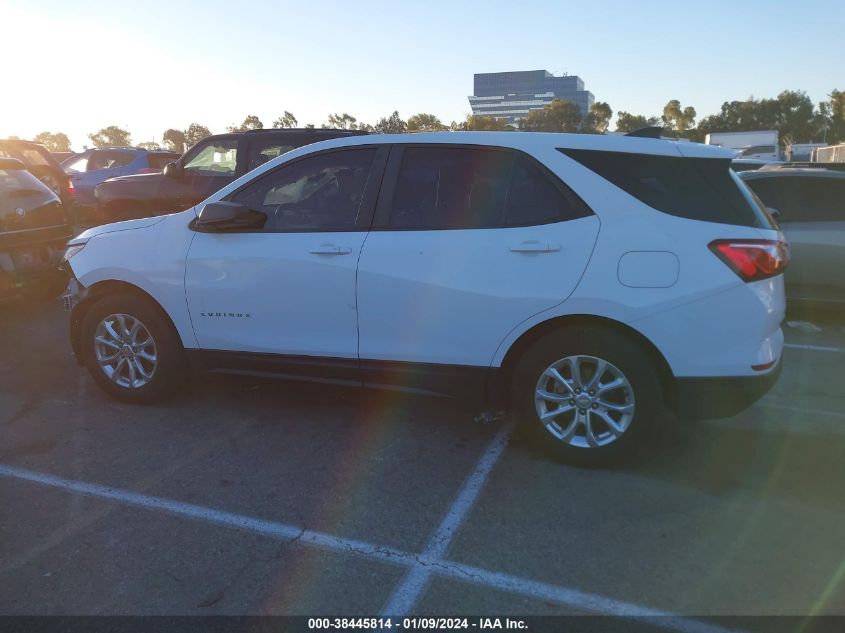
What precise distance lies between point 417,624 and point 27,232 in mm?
6403

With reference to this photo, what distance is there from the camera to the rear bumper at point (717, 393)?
138 inches

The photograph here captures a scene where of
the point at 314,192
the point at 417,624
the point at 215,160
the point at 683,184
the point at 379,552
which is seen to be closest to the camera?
the point at 417,624

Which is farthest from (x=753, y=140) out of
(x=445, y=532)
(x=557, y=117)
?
(x=445, y=532)

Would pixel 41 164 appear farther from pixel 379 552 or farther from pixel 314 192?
pixel 379 552

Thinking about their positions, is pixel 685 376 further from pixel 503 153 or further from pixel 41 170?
pixel 41 170

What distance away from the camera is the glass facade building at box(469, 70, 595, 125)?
9256cm

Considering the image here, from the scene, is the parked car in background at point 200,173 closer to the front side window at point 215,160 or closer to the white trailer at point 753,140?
the front side window at point 215,160

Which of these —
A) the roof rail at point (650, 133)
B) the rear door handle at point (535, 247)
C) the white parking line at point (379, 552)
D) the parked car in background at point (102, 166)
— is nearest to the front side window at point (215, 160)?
the white parking line at point (379, 552)

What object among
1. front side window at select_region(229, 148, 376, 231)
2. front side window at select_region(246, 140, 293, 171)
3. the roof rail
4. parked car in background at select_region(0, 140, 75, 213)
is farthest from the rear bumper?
parked car in background at select_region(0, 140, 75, 213)

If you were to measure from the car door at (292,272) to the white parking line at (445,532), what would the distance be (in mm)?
1023

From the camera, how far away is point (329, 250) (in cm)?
411

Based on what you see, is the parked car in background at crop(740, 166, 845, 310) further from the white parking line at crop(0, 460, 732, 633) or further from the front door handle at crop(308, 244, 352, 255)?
the white parking line at crop(0, 460, 732, 633)

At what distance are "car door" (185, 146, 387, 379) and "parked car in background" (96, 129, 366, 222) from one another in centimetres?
395

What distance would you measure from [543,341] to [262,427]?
203 cm
